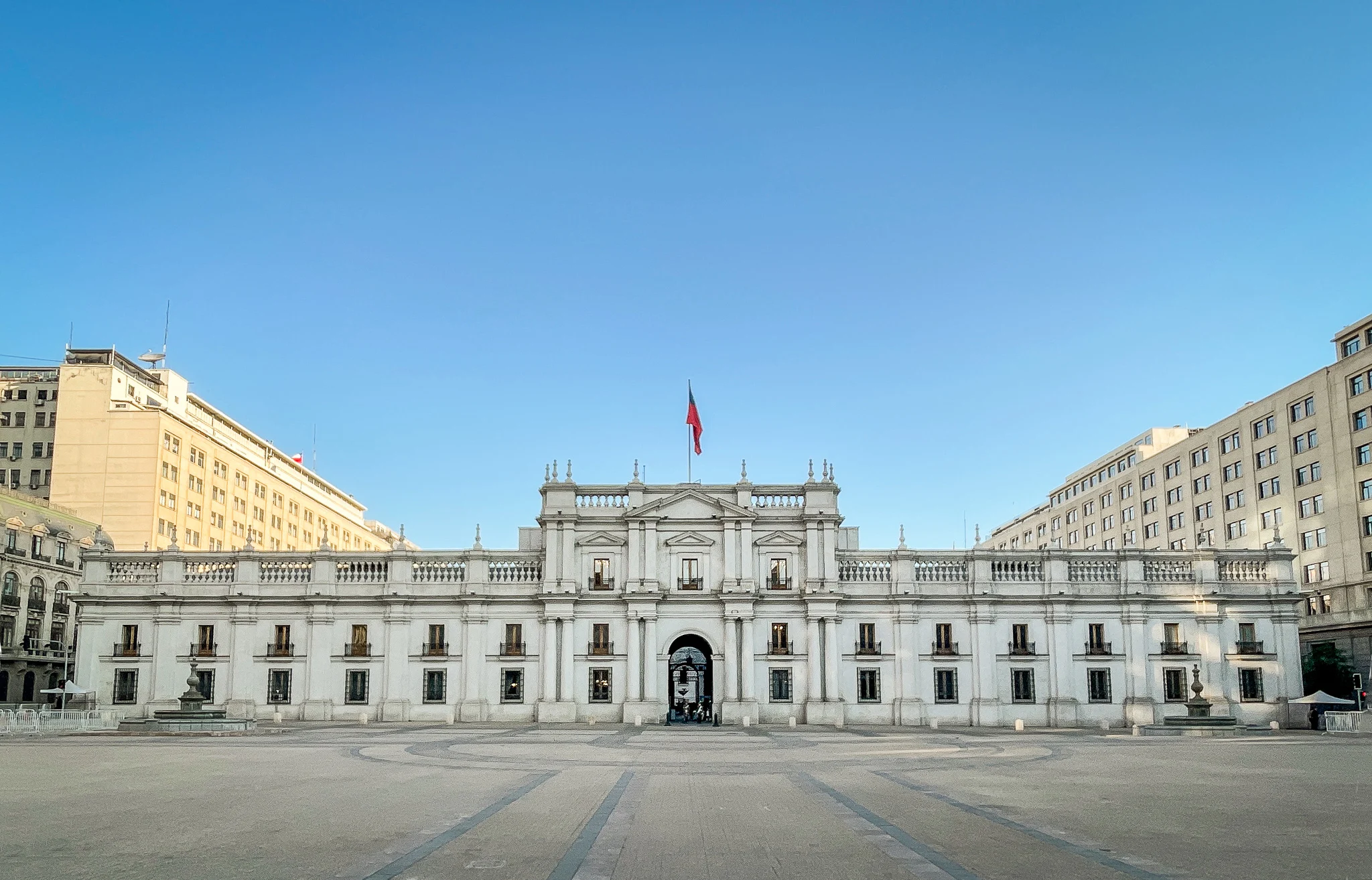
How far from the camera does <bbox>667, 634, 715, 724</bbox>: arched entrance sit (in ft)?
226

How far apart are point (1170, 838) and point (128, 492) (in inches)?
3872

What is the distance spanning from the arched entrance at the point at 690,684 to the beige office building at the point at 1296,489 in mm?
23089

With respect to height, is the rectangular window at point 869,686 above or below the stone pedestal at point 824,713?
above

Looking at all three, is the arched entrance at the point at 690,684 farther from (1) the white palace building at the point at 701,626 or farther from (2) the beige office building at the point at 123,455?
(2) the beige office building at the point at 123,455

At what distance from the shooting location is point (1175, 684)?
66.8m

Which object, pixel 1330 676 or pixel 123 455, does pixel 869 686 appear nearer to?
pixel 1330 676

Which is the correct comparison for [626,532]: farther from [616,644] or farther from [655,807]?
[655,807]

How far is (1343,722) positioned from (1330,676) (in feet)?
68.2

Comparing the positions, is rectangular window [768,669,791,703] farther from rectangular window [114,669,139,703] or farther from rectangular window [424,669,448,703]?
rectangular window [114,669,139,703]

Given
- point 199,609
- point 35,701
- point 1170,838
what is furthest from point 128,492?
point 1170,838

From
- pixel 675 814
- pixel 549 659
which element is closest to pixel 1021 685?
pixel 549 659

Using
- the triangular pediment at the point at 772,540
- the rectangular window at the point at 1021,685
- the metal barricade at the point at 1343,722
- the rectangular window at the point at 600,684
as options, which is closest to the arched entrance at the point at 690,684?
the rectangular window at the point at 600,684

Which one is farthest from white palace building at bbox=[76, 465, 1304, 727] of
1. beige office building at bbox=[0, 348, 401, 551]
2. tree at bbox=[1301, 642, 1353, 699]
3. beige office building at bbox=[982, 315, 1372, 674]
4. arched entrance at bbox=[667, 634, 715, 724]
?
beige office building at bbox=[0, 348, 401, 551]

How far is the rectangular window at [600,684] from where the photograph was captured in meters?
67.1
